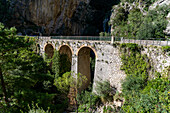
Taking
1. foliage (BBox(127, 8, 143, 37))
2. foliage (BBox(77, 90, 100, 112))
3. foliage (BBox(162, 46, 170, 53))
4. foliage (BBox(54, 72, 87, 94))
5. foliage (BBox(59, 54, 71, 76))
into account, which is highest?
foliage (BBox(127, 8, 143, 37))

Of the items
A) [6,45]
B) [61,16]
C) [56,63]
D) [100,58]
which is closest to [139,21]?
[100,58]

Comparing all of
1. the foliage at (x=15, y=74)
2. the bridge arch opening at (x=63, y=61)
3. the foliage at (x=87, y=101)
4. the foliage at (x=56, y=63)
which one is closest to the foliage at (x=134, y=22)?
the bridge arch opening at (x=63, y=61)

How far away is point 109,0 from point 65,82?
119 ft

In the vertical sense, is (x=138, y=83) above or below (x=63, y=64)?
below

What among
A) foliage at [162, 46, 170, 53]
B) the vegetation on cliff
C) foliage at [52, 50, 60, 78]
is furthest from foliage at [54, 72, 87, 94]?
the vegetation on cliff

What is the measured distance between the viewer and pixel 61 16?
3403cm

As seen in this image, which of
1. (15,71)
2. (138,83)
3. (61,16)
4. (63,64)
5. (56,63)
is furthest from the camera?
(61,16)

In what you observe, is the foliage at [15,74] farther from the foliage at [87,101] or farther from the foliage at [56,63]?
the foliage at [56,63]

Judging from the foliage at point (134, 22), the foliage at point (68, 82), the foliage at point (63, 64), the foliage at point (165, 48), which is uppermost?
the foliage at point (134, 22)

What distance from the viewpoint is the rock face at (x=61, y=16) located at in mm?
29828

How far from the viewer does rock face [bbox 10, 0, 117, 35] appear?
97.9 feet

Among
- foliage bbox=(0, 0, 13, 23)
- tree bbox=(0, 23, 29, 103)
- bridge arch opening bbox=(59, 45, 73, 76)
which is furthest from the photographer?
foliage bbox=(0, 0, 13, 23)

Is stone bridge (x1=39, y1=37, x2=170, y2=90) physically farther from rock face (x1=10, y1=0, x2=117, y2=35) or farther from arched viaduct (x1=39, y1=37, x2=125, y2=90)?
rock face (x1=10, y1=0, x2=117, y2=35)

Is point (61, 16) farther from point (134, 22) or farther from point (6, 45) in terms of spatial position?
point (6, 45)
